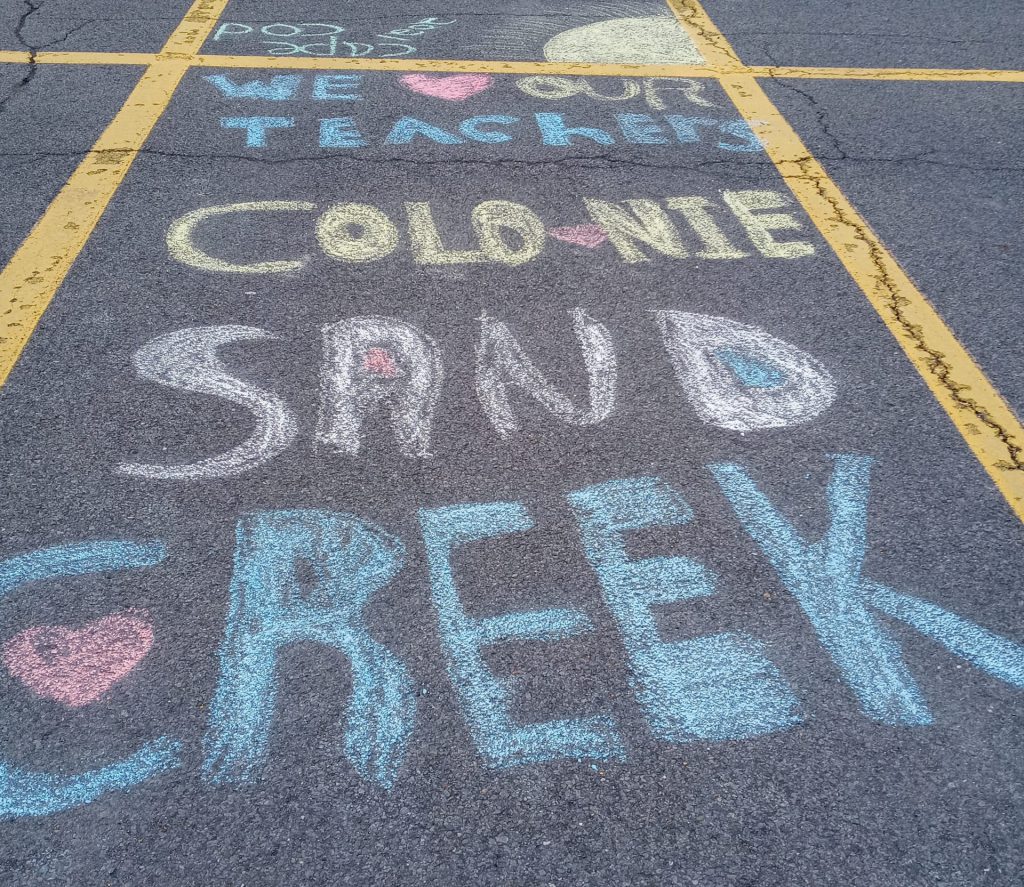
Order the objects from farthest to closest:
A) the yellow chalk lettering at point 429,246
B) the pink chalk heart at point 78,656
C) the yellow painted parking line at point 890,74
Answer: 1. the yellow painted parking line at point 890,74
2. the yellow chalk lettering at point 429,246
3. the pink chalk heart at point 78,656

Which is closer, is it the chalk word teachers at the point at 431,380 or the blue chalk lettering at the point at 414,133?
the chalk word teachers at the point at 431,380

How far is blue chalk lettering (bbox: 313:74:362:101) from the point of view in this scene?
565 cm

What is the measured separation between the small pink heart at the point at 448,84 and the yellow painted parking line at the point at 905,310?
1.61 metres

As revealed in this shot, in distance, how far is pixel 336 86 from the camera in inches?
228

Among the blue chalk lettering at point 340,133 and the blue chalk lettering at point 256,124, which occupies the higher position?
the blue chalk lettering at point 340,133

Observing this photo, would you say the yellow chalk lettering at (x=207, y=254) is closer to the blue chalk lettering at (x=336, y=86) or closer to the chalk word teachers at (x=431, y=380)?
the chalk word teachers at (x=431, y=380)

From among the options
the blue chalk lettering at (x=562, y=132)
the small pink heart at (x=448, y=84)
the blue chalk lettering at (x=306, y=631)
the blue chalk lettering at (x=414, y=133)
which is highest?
the small pink heart at (x=448, y=84)

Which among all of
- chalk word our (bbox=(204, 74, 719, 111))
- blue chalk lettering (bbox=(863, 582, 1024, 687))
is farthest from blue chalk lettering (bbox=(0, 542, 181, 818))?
chalk word our (bbox=(204, 74, 719, 111))

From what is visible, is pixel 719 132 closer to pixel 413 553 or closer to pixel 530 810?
pixel 413 553

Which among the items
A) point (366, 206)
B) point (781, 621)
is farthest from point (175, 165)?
point (781, 621)

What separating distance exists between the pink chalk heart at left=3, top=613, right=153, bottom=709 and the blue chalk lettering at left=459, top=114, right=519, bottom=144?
3603 millimetres

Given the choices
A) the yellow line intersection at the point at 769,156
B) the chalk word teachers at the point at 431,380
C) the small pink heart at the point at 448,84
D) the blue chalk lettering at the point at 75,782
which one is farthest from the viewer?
the small pink heart at the point at 448,84

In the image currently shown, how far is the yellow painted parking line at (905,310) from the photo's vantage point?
3.25 m

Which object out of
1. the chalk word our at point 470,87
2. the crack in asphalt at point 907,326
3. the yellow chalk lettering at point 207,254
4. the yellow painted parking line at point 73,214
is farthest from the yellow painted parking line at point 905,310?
the yellow painted parking line at point 73,214
